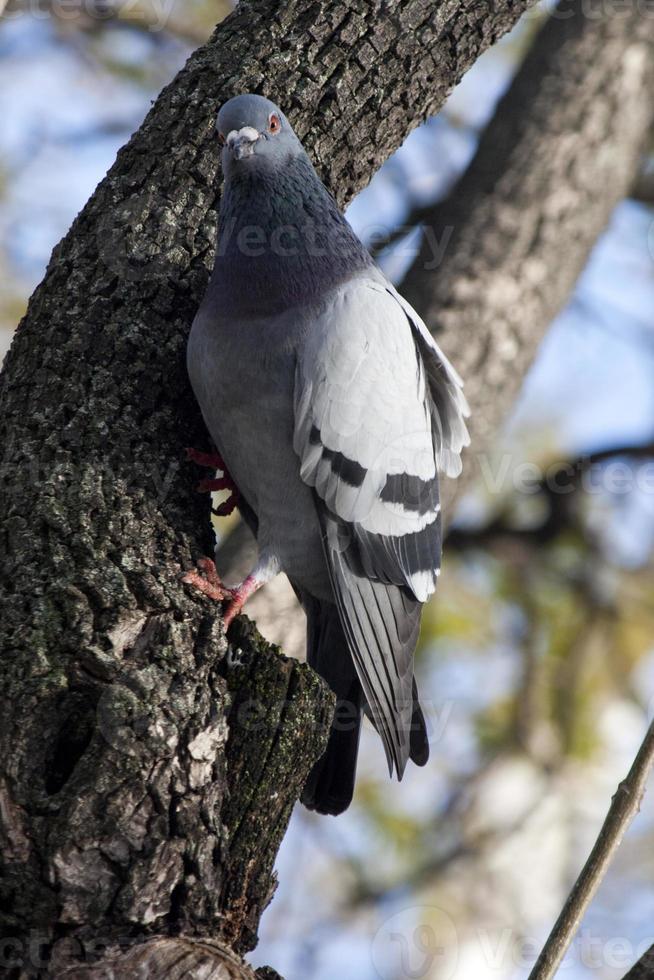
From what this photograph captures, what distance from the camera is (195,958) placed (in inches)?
113

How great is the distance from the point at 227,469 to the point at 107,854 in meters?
1.79

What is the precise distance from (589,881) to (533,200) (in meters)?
5.15

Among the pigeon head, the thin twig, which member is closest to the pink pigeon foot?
the pigeon head

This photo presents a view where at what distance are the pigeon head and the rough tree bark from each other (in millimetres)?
2643

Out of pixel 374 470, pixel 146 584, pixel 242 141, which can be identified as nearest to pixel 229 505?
pixel 374 470

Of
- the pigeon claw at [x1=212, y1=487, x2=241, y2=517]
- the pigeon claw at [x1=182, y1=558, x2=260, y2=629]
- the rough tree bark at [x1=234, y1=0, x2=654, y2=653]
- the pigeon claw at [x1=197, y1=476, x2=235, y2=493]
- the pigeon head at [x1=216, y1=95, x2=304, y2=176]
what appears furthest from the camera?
the rough tree bark at [x1=234, y1=0, x2=654, y2=653]

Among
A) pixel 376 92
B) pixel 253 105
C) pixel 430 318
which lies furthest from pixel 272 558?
pixel 430 318

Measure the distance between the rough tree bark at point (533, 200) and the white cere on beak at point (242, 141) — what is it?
Answer: 9.15 ft

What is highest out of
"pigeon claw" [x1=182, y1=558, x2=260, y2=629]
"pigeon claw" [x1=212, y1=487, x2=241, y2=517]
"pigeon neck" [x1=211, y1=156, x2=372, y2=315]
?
"pigeon neck" [x1=211, y1=156, x2=372, y2=315]

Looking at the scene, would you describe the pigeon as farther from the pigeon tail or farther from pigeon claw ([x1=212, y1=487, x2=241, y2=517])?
pigeon claw ([x1=212, y1=487, x2=241, y2=517])

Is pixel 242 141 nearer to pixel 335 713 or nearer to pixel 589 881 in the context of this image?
pixel 335 713

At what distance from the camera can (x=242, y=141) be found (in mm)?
4148

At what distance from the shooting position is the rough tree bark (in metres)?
6.83

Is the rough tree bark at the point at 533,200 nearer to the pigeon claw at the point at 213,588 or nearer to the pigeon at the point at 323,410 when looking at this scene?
the pigeon at the point at 323,410
